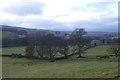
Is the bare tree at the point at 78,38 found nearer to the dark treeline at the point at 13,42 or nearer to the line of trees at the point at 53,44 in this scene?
the line of trees at the point at 53,44

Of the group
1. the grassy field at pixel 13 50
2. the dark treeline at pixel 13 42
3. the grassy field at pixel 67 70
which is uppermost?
the dark treeline at pixel 13 42

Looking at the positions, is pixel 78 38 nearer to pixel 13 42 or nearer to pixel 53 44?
pixel 53 44

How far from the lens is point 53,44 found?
5981 cm

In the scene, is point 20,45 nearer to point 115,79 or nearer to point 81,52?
point 81,52

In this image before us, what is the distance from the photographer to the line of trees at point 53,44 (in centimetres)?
5575

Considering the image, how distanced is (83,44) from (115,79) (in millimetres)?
46899

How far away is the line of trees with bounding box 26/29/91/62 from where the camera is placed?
5575 centimetres

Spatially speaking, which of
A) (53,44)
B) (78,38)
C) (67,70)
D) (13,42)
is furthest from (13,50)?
(67,70)

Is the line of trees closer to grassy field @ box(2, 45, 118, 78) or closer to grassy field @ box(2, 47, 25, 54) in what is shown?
grassy field @ box(2, 47, 25, 54)

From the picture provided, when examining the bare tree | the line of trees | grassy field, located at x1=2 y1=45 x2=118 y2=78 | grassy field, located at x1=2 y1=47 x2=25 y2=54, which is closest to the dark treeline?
grassy field, located at x1=2 y1=47 x2=25 y2=54

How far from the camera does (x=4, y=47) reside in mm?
65312

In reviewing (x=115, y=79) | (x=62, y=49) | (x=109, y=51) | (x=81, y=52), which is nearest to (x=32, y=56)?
(x=62, y=49)

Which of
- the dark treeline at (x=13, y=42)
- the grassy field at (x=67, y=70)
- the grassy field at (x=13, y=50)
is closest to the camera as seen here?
the grassy field at (x=67, y=70)

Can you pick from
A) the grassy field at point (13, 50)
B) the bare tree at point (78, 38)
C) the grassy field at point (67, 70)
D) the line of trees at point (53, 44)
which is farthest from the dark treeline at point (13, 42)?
the grassy field at point (67, 70)
